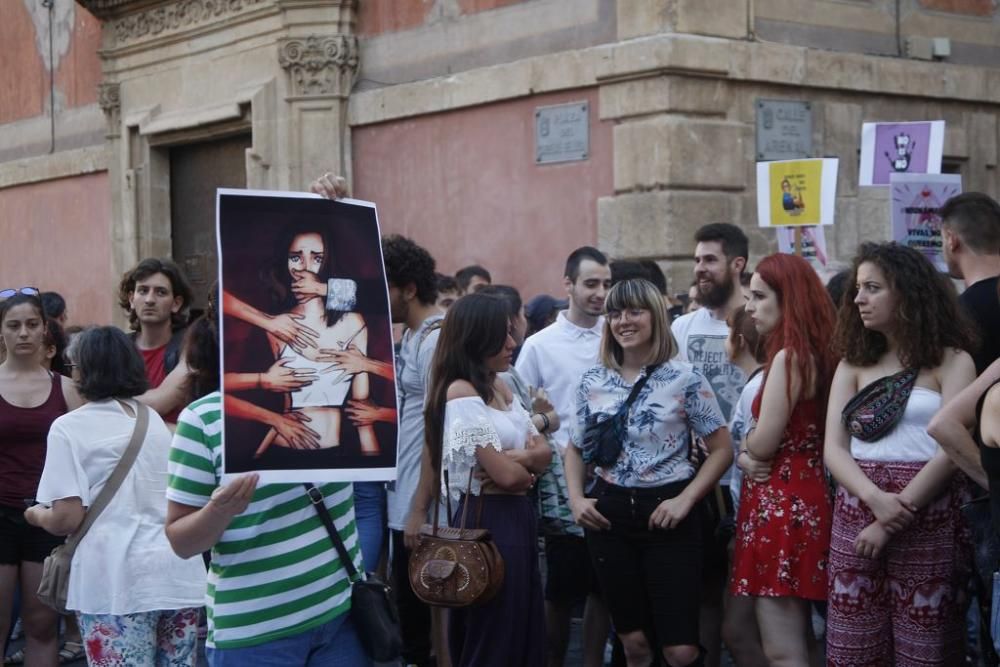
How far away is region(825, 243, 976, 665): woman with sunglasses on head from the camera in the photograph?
5.38 meters

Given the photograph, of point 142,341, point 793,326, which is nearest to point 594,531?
point 793,326

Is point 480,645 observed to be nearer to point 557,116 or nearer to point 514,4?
point 557,116

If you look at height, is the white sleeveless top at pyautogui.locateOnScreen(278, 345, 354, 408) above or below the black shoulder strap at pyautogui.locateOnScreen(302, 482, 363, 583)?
above

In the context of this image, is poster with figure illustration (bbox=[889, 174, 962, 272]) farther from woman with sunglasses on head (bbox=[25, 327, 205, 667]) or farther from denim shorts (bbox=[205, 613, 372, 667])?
denim shorts (bbox=[205, 613, 372, 667])

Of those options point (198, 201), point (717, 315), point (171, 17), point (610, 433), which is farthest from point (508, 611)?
point (171, 17)

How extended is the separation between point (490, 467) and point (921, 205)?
10.6 feet

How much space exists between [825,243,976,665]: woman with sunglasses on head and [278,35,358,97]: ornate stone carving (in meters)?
9.15

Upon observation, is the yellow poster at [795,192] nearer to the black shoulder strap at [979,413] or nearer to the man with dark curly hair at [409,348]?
the man with dark curly hair at [409,348]

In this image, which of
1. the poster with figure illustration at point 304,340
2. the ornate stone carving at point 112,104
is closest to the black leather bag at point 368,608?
the poster with figure illustration at point 304,340

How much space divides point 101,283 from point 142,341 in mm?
11309

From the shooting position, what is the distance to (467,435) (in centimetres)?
568

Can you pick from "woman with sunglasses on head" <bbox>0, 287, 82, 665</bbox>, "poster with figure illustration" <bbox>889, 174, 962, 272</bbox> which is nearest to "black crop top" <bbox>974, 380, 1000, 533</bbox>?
"poster with figure illustration" <bbox>889, 174, 962, 272</bbox>

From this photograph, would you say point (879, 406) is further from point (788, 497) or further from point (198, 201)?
point (198, 201)

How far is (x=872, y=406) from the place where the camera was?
18.2 ft
